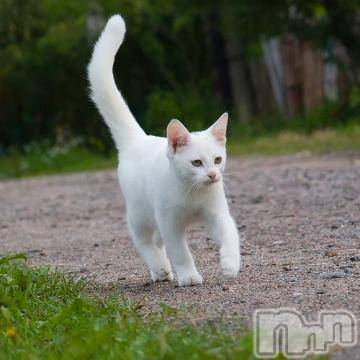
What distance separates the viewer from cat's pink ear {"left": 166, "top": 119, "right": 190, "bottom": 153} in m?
5.59

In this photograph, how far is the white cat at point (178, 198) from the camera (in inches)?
218

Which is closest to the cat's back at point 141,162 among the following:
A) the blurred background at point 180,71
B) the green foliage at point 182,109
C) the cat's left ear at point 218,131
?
the cat's left ear at point 218,131

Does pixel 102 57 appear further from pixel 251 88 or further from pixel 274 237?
pixel 251 88

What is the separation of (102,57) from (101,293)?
161cm

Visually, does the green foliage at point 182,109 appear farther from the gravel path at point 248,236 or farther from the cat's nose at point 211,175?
A: the cat's nose at point 211,175

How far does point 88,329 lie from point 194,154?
1351 mm

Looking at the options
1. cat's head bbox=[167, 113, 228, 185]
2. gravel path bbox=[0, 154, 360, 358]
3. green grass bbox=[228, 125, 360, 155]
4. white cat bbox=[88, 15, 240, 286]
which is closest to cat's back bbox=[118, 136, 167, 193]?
white cat bbox=[88, 15, 240, 286]

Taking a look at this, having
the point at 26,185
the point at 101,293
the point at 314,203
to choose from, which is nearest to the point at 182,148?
the point at 101,293

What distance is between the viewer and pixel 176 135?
560cm

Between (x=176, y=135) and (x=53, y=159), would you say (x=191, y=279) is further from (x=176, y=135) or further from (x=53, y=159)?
(x=53, y=159)

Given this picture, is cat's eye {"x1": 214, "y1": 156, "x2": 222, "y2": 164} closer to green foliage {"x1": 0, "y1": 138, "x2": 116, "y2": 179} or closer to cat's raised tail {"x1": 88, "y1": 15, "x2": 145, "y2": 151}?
cat's raised tail {"x1": 88, "y1": 15, "x2": 145, "y2": 151}

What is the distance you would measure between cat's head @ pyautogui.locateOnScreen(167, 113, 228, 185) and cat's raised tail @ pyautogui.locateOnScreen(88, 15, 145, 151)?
34.2 inches

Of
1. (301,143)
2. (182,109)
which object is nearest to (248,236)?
(301,143)

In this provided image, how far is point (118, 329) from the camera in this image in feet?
14.8
